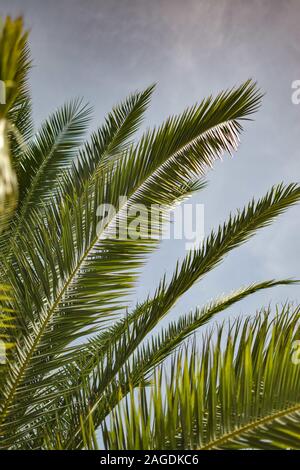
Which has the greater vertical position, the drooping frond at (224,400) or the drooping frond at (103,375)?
the drooping frond at (224,400)

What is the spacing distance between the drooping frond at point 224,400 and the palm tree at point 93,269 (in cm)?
17

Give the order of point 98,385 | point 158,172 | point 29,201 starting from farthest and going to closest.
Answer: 1. point 29,201
2. point 158,172
3. point 98,385

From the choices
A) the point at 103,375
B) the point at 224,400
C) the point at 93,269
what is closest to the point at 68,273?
the point at 93,269

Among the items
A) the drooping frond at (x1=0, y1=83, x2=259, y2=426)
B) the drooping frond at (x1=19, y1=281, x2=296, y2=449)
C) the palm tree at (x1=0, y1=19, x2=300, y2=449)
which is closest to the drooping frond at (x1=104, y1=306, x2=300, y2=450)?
the palm tree at (x1=0, y1=19, x2=300, y2=449)

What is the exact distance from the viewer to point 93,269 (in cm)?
290

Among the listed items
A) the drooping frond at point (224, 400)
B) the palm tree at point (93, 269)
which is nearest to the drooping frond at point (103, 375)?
the palm tree at point (93, 269)

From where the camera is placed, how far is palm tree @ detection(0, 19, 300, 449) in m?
2.79

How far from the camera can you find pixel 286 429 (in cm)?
171

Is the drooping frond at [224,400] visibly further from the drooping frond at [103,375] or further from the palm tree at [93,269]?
the drooping frond at [103,375]

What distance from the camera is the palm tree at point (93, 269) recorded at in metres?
2.79

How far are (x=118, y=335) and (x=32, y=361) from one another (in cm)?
99

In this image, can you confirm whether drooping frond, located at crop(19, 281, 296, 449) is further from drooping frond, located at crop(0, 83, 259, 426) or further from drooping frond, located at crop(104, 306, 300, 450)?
drooping frond, located at crop(104, 306, 300, 450)
